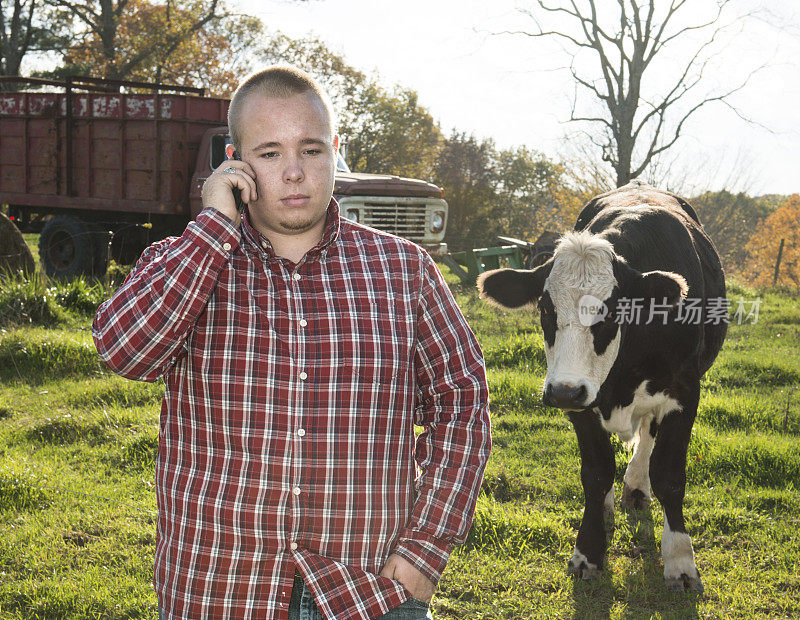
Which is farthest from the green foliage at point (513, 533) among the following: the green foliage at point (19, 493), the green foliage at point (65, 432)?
the green foliage at point (65, 432)

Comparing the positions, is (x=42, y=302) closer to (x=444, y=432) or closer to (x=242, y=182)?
(x=242, y=182)

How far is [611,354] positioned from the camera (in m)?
3.79

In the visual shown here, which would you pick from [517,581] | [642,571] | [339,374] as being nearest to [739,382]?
[642,571]

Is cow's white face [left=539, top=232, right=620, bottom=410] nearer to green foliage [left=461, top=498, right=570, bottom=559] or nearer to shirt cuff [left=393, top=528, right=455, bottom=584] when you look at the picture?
green foliage [left=461, top=498, right=570, bottom=559]

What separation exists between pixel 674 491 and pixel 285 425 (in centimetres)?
275

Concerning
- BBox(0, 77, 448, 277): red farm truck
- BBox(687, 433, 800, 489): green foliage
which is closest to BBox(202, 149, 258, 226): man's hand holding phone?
BBox(687, 433, 800, 489): green foliage

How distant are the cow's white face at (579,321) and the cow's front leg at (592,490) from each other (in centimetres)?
42

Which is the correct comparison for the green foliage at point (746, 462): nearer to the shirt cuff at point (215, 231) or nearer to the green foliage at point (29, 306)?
the shirt cuff at point (215, 231)

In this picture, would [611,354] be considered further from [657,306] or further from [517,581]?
[517,581]

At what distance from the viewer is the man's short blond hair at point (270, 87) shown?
1.96 meters

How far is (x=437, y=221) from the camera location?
12.5 meters

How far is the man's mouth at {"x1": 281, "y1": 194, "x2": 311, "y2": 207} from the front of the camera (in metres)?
1.96

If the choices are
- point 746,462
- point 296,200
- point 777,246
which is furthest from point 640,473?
point 777,246

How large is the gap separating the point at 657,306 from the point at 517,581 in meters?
1.49
